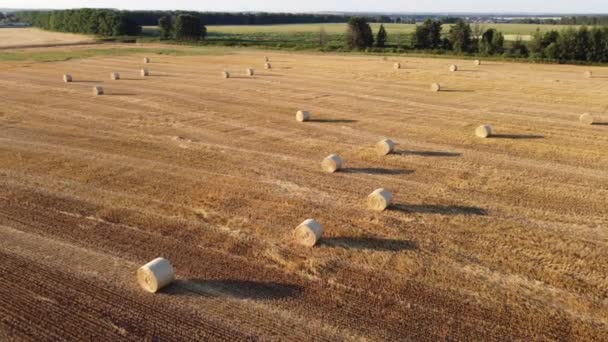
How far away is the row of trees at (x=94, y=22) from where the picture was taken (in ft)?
307

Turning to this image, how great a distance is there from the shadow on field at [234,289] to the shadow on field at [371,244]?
1879 mm

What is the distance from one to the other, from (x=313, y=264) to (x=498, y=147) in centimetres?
1074

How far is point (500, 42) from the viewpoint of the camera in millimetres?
55969

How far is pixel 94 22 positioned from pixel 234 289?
101727mm

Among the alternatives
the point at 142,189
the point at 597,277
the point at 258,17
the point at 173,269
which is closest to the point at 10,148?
the point at 142,189

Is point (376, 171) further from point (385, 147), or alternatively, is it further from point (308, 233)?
point (308, 233)

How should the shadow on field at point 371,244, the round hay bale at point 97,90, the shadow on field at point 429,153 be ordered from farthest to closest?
1. the round hay bale at point 97,90
2. the shadow on field at point 429,153
3. the shadow on field at point 371,244

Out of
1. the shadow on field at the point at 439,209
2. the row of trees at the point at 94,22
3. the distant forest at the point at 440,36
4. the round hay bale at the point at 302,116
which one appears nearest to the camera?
the shadow on field at the point at 439,209

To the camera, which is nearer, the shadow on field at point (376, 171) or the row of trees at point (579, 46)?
the shadow on field at point (376, 171)

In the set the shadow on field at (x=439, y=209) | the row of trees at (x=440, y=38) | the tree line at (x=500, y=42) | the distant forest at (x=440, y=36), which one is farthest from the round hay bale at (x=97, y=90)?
the row of trees at (x=440, y=38)

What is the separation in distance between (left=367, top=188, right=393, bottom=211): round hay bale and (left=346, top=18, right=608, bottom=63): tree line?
44617 millimetres

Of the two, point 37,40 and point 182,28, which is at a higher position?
point 182,28

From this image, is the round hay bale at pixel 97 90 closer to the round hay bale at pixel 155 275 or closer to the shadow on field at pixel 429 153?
the shadow on field at pixel 429 153

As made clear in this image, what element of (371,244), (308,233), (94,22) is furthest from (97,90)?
(94,22)
